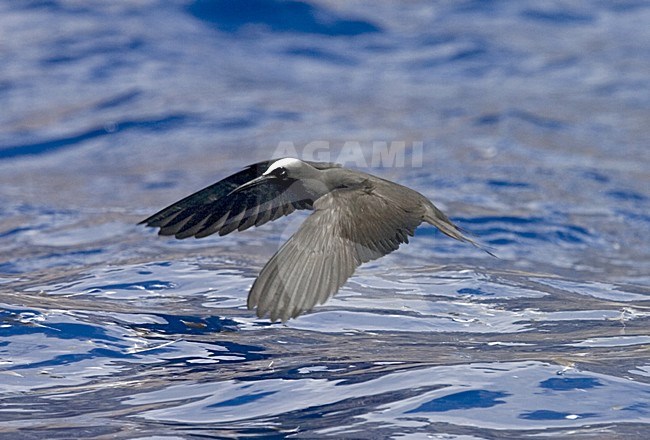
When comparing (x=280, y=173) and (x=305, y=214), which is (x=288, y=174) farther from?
(x=305, y=214)

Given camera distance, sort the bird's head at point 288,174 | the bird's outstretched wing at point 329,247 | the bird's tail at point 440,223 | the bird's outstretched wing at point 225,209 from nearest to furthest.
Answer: the bird's outstretched wing at point 329,247, the bird's head at point 288,174, the bird's tail at point 440,223, the bird's outstretched wing at point 225,209

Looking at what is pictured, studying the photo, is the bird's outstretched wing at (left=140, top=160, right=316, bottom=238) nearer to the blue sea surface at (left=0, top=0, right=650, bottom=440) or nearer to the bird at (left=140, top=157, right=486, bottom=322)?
the bird at (left=140, top=157, right=486, bottom=322)

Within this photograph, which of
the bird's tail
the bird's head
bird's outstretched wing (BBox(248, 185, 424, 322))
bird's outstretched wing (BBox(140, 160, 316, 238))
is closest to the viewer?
bird's outstretched wing (BBox(248, 185, 424, 322))

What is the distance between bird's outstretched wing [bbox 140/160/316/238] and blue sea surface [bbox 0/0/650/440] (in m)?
0.49

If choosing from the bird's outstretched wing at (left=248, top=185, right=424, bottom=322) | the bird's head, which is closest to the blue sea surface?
the bird's outstretched wing at (left=248, top=185, right=424, bottom=322)

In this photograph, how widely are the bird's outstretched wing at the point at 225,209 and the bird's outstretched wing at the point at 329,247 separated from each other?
44 cm

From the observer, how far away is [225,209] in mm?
4977

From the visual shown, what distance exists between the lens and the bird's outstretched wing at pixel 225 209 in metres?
4.93

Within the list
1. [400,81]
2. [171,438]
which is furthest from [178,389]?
[400,81]

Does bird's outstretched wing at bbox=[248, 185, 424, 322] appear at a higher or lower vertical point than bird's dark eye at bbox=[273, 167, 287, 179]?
lower

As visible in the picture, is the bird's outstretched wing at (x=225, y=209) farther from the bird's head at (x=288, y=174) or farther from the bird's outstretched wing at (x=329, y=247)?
the bird's outstretched wing at (x=329, y=247)

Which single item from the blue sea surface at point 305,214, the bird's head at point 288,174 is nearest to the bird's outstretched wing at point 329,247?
the bird's head at point 288,174

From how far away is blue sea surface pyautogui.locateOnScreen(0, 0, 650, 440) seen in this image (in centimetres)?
399

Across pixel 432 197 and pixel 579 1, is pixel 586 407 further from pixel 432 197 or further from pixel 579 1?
pixel 579 1
